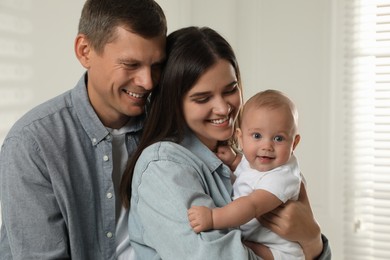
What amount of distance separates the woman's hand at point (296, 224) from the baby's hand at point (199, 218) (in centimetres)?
23

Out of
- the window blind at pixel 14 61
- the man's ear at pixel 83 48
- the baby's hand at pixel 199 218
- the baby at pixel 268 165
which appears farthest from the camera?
the window blind at pixel 14 61

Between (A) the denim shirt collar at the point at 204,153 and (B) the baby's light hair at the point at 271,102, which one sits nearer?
(B) the baby's light hair at the point at 271,102

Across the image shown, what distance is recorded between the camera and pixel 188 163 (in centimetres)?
160

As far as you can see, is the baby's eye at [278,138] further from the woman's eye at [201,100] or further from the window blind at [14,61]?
the window blind at [14,61]

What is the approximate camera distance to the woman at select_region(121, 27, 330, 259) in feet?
4.83

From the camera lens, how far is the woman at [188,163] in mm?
1472

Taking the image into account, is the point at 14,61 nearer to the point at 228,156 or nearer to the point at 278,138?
the point at 228,156

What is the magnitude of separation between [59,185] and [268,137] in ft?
2.04

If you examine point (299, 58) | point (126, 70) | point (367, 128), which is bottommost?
point (367, 128)

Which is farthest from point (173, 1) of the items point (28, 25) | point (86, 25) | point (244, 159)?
point (244, 159)

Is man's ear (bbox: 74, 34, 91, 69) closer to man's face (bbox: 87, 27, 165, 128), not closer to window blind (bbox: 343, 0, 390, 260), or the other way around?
man's face (bbox: 87, 27, 165, 128)

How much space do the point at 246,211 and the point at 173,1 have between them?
2.24 meters

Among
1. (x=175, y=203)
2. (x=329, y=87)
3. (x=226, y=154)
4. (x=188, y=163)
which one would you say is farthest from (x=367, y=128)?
(x=175, y=203)

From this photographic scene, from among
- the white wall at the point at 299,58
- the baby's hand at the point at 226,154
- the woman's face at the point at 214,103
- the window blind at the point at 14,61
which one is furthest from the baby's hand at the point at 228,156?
the white wall at the point at 299,58
